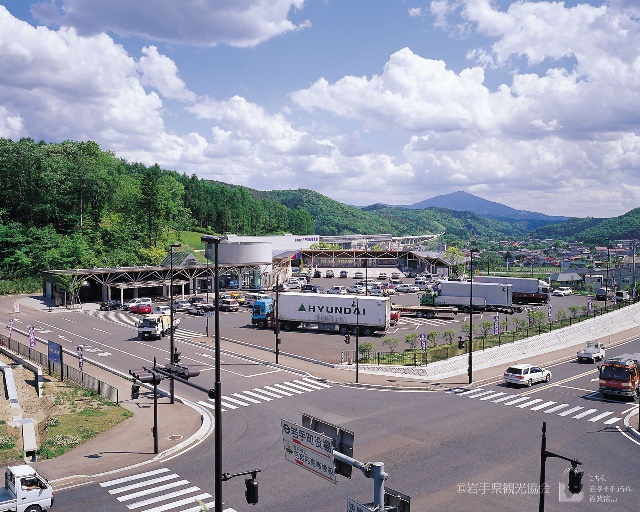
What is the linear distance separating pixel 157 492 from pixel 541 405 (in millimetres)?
22390

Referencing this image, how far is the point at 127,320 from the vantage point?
65500 millimetres

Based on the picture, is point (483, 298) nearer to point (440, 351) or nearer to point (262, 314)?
point (262, 314)

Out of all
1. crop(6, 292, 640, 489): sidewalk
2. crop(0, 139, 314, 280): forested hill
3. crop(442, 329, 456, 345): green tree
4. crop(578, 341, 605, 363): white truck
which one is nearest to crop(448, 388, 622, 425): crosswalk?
crop(6, 292, 640, 489): sidewalk

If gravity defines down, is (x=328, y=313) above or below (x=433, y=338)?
above

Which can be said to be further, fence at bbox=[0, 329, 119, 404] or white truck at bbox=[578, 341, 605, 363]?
white truck at bbox=[578, 341, 605, 363]

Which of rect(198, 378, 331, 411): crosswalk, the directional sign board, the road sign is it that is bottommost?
rect(198, 378, 331, 411): crosswalk

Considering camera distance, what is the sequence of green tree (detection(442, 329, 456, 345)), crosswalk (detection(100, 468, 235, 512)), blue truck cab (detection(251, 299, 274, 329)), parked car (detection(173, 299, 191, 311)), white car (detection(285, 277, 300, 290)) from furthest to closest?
white car (detection(285, 277, 300, 290)) < parked car (detection(173, 299, 191, 311)) < blue truck cab (detection(251, 299, 274, 329)) < green tree (detection(442, 329, 456, 345)) < crosswalk (detection(100, 468, 235, 512))

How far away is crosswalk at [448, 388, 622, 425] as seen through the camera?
31094 mm

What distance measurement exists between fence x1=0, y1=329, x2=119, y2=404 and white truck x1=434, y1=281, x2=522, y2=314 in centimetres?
4901

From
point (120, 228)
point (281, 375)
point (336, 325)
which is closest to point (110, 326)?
point (336, 325)

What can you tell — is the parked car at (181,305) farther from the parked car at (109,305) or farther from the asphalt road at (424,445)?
the asphalt road at (424,445)

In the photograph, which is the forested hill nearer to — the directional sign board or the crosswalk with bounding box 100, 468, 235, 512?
the crosswalk with bounding box 100, 468, 235, 512

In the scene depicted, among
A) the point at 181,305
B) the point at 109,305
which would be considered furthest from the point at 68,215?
the point at 181,305

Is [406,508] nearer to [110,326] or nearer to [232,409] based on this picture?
[232,409]
